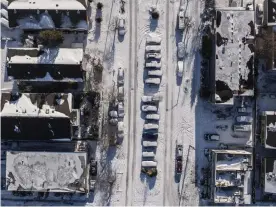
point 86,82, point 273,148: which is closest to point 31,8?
point 86,82

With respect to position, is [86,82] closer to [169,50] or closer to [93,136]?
[93,136]

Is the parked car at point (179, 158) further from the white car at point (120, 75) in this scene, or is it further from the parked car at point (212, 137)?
the white car at point (120, 75)

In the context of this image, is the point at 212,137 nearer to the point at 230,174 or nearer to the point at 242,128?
the point at 242,128

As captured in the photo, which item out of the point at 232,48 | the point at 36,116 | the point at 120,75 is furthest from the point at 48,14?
the point at 232,48

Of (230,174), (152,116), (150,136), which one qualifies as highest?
(152,116)

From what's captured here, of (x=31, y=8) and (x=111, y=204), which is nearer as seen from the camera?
(x=31, y=8)

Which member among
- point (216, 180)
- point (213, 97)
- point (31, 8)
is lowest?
point (216, 180)

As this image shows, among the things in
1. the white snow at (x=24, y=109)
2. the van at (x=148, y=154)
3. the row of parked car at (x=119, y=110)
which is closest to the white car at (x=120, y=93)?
the row of parked car at (x=119, y=110)

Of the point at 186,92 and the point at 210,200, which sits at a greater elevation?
the point at 186,92
